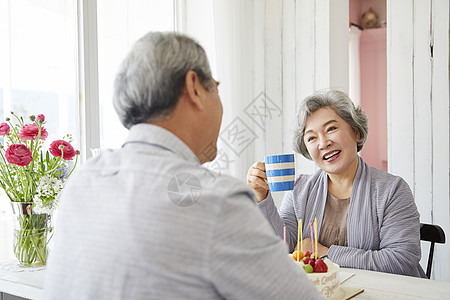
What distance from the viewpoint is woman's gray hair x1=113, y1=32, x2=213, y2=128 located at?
0.85 meters

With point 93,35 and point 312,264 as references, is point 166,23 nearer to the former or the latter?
point 93,35

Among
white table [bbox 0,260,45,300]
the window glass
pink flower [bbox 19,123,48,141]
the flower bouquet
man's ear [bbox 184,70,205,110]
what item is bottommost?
white table [bbox 0,260,45,300]

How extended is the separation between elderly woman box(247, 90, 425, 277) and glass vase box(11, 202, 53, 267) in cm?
78

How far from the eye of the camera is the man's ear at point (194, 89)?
87 cm

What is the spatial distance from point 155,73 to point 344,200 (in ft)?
4.32

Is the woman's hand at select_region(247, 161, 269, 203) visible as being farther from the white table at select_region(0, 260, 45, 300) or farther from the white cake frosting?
the white table at select_region(0, 260, 45, 300)

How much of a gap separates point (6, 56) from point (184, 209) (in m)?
1.62

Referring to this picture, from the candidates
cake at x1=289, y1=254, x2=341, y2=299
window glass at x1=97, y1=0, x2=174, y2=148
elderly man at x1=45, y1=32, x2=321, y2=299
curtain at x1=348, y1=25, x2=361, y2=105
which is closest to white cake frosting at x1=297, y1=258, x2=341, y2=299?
cake at x1=289, y1=254, x2=341, y2=299

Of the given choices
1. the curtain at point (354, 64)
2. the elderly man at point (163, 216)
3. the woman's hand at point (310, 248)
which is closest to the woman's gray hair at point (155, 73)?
the elderly man at point (163, 216)

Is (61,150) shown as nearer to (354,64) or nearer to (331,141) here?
(331,141)

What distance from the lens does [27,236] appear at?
164 centimetres

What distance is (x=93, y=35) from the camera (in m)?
2.33

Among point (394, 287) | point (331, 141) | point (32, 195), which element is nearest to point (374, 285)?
point (394, 287)

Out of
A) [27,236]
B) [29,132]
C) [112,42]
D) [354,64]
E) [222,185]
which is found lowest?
[27,236]
